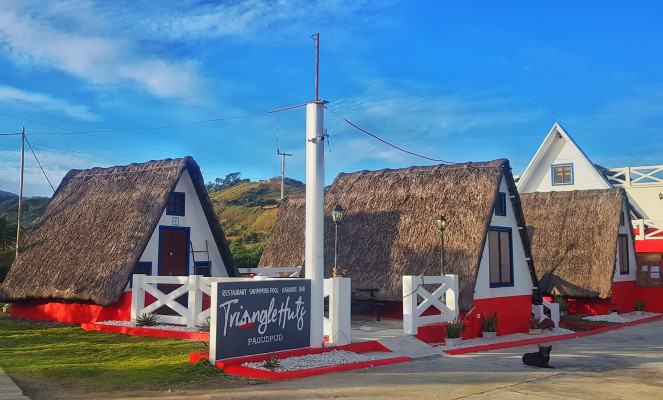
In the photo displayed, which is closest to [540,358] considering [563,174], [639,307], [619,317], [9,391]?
[9,391]

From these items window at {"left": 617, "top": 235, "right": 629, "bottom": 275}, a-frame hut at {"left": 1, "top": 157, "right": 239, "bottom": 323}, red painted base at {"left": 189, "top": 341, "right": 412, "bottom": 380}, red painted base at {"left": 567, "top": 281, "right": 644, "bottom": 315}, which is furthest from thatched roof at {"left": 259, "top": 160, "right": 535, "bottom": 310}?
window at {"left": 617, "top": 235, "right": 629, "bottom": 275}

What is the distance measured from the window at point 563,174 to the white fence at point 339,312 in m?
25.0

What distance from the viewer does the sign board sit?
10484mm

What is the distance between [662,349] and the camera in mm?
15273

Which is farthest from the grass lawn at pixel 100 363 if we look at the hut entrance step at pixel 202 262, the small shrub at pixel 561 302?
the small shrub at pixel 561 302

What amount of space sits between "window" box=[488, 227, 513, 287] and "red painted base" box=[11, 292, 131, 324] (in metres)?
9.97

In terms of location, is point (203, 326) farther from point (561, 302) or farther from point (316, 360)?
point (561, 302)

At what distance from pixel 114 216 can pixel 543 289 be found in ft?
50.6

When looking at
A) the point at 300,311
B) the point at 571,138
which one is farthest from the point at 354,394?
the point at 571,138

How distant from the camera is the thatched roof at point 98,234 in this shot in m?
16.3

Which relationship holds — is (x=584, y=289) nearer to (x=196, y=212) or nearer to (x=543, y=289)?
(x=543, y=289)

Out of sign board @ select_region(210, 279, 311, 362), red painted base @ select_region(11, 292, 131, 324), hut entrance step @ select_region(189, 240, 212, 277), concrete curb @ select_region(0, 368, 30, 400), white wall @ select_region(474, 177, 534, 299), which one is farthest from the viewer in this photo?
hut entrance step @ select_region(189, 240, 212, 277)

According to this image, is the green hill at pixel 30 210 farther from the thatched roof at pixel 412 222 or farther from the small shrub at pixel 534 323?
the small shrub at pixel 534 323

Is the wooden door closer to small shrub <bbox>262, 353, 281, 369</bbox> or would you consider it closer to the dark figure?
small shrub <bbox>262, 353, 281, 369</bbox>
